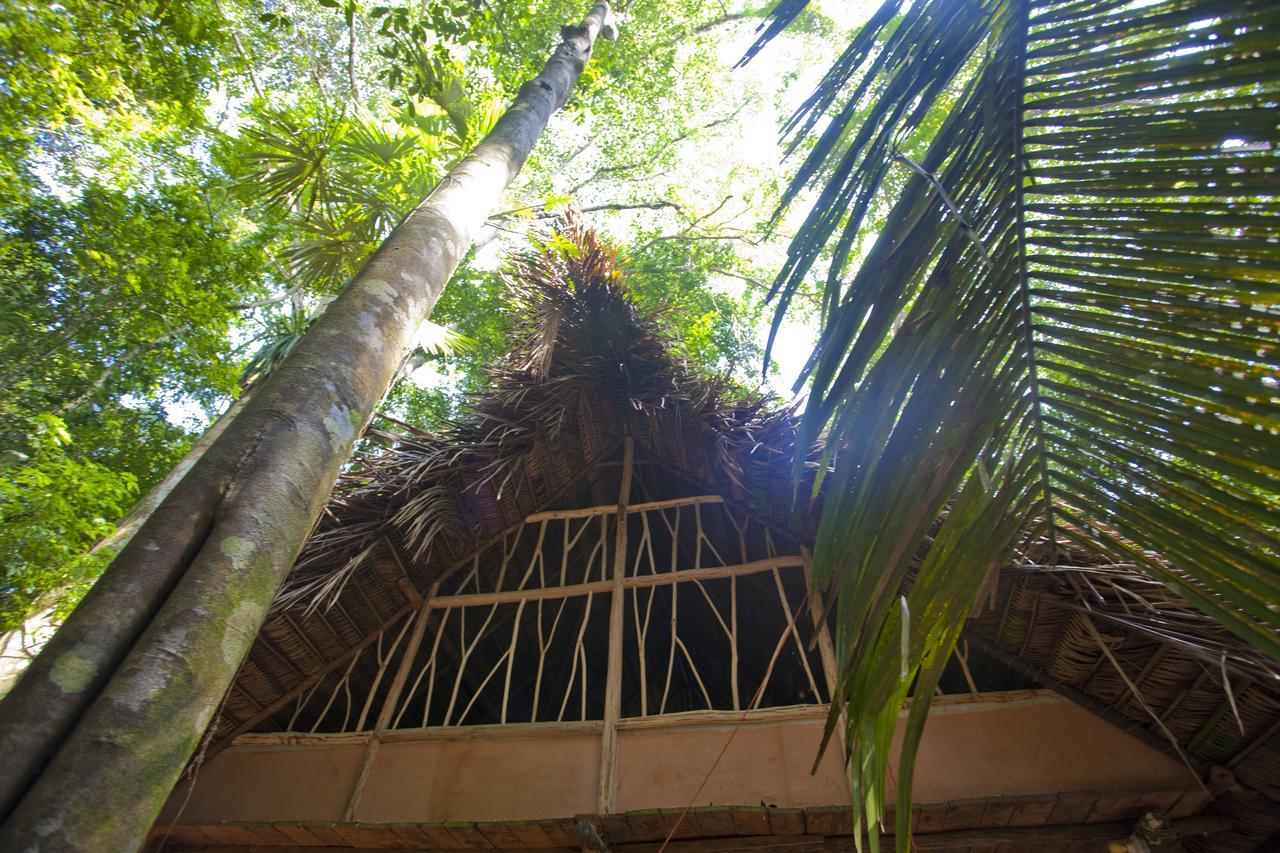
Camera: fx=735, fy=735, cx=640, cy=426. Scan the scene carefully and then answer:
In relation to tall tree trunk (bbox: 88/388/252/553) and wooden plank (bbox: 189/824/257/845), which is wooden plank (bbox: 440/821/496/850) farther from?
tall tree trunk (bbox: 88/388/252/553)

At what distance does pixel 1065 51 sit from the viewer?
3.32 feet

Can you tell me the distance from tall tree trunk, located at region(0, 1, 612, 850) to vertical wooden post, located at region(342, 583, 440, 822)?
2497mm

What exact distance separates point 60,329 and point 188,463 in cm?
186

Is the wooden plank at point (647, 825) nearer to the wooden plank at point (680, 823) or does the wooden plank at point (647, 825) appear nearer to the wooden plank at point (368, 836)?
the wooden plank at point (680, 823)

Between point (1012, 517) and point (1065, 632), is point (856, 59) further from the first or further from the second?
point (1065, 632)

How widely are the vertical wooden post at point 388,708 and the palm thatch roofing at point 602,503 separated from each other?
103 mm

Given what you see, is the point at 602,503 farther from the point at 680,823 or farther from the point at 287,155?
the point at 287,155

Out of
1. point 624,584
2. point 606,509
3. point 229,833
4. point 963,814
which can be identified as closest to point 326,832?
point 229,833

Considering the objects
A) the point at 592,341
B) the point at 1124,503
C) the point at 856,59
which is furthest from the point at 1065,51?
the point at 592,341

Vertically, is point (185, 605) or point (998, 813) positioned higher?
point (185, 605)

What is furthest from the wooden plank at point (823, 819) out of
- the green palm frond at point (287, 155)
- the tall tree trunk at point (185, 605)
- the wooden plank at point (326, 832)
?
the green palm frond at point (287, 155)

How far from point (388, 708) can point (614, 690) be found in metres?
1.25

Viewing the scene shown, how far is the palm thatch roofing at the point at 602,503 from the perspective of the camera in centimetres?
286

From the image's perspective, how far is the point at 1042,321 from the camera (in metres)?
0.98
